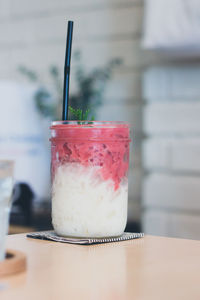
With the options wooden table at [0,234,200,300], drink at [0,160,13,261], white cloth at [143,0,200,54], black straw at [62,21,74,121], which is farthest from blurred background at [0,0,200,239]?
drink at [0,160,13,261]

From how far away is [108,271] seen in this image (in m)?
0.51

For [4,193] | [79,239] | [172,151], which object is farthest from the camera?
[172,151]

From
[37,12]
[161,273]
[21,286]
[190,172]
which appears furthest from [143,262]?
[37,12]

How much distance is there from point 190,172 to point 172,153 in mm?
89

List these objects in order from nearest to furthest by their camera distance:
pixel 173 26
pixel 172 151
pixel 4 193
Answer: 1. pixel 4 193
2. pixel 173 26
3. pixel 172 151

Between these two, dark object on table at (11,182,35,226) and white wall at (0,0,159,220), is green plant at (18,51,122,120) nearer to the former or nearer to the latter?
white wall at (0,0,159,220)

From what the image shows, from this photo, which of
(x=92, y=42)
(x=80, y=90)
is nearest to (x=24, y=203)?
(x=80, y=90)

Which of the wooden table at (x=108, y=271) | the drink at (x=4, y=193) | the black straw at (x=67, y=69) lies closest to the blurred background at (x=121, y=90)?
the black straw at (x=67, y=69)

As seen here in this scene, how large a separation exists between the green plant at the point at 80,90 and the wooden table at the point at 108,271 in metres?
1.30

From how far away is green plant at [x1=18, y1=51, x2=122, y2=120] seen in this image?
77.1 inches

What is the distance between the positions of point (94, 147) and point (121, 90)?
1.31 meters

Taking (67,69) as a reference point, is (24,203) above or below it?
below

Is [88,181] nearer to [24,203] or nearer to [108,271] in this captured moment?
[108,271]

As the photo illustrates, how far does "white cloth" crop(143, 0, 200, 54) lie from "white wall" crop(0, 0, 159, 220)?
0.94 feet
